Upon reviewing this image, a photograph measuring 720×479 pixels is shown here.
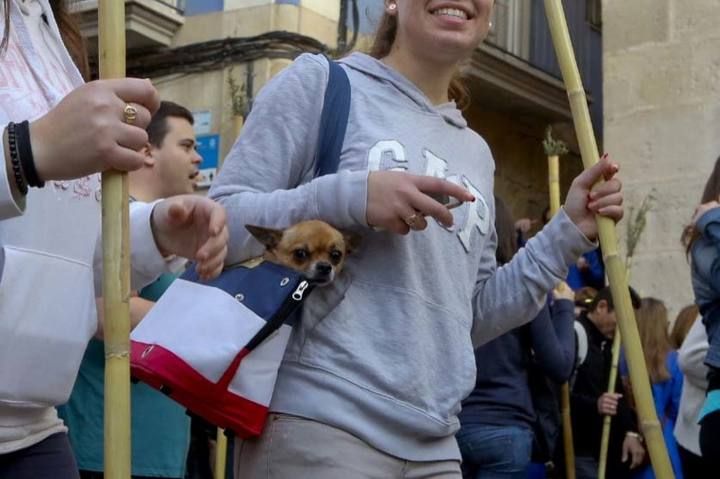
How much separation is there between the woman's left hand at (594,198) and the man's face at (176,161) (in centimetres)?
182

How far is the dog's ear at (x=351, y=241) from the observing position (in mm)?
2422

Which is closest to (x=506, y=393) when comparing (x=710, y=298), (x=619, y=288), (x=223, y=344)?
(x=710, y=298)

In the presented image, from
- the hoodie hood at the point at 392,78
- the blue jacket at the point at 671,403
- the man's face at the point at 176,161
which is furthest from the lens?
the blue jacket at the point at 671,403

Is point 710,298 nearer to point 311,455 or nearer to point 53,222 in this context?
point 311,455

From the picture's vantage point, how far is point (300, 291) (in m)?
2.33

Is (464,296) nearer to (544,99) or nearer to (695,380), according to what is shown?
(695,380)

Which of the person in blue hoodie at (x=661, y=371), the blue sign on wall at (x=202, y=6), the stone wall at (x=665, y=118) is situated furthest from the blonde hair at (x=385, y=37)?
the blue sign on wall at (x=202, y=6)

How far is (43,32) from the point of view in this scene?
2.18m

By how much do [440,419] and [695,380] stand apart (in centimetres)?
255

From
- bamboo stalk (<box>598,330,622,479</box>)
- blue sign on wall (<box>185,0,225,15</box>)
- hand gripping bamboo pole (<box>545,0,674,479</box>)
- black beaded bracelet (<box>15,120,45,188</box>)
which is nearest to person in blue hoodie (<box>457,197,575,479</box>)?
bamboo stalk (<box>598,330,622,479</box>)

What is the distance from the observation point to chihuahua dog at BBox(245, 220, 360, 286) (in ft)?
7.70

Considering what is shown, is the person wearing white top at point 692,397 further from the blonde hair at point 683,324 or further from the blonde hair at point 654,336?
the blonde hair at point 654,336

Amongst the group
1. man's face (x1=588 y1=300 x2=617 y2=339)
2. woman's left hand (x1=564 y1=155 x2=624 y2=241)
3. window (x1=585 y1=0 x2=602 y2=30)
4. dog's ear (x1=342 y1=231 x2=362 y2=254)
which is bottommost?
dog's ear (x1=342 y1=231 x2=362 y2=254)

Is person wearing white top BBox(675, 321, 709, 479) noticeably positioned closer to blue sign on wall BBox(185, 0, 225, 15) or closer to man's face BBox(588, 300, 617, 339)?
man's face BBox(588, 300, 617, 339)
